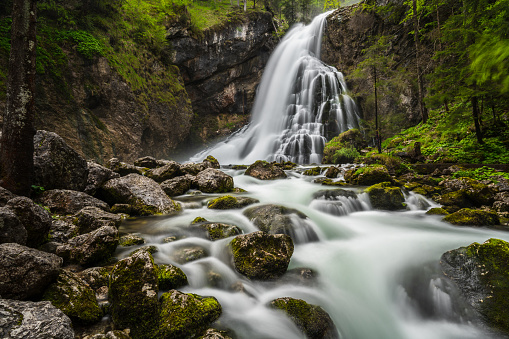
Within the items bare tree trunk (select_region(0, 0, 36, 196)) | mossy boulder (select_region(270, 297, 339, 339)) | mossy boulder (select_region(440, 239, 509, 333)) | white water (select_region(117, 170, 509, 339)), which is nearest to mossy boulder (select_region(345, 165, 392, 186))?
white water (select_region(117, 170, 509, 339))

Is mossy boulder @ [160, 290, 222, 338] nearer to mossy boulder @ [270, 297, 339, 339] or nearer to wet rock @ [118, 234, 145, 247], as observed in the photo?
mossy boulder @ [270, 297, 339, 339]

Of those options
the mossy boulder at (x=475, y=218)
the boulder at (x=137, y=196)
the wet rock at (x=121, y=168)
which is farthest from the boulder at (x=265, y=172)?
the mossy boulder at (x=475, y=218)

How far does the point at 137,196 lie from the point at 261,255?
14.9ft

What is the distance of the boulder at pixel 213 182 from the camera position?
30.4ft

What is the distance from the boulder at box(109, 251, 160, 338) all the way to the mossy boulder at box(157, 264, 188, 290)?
50 centimetres

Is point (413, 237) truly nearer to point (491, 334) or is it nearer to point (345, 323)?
point (491, 334)

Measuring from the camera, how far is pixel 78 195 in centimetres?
538

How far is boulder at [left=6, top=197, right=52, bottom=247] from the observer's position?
3.12m

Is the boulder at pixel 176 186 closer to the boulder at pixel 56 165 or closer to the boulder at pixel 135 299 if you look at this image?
the boulder at pixel 56 165

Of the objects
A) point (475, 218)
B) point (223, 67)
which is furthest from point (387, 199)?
point (223, 67)

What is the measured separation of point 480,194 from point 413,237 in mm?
3435

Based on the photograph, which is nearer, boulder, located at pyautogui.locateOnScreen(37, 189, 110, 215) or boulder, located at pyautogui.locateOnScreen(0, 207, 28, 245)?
boulder, located at pyautogui.locateOnScreen(0, 207, 28, 245)

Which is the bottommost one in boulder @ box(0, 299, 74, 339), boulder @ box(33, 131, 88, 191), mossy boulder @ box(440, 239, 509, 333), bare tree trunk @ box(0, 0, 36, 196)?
mossy boulder @ box(440, 239, 509, 333)

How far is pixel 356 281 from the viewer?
401 centimetres
